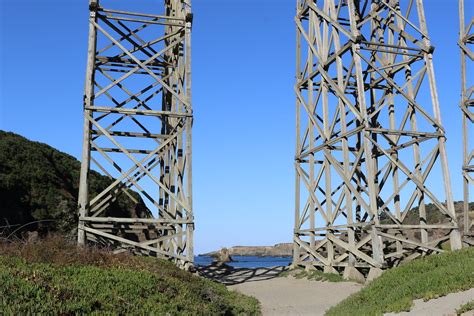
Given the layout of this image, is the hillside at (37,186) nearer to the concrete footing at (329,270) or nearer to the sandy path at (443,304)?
the concrete footing at (329,270)

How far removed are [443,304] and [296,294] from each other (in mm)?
6844

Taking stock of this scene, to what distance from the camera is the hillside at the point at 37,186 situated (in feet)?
81.4

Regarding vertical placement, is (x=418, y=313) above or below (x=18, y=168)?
below

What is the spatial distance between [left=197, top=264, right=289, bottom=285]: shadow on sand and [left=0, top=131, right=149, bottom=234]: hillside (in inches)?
191

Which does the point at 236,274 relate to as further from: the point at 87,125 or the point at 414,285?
the point at 414,285

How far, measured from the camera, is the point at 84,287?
21.8ft

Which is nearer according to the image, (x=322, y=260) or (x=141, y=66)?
(x=141, y=66)

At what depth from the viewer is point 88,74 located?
49.3ft

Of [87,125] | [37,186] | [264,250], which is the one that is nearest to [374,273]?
[87,125]

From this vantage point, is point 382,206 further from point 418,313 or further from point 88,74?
point 88,74

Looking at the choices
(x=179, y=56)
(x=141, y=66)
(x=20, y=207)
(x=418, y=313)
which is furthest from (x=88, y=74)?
(x=20, y=207)

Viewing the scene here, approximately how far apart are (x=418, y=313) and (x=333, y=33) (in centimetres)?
1208

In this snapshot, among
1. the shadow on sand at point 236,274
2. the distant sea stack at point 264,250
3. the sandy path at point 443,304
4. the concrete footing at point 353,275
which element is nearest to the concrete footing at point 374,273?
the concrete footing at point 353,275

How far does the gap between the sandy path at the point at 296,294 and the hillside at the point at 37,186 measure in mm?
8822
